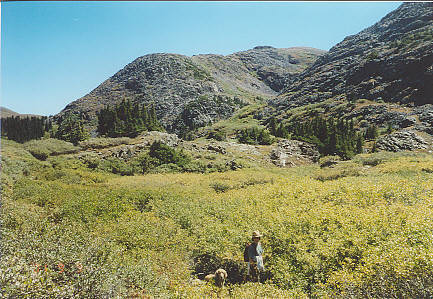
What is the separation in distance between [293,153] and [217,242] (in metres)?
32.4

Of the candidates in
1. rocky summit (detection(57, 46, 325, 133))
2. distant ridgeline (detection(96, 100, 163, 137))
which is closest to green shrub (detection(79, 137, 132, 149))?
distant ridgeline (detection(96, 100, 163, 137))

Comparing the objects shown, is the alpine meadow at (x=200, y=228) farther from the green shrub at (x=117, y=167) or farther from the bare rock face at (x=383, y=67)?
the bare rock face at (x=383, y=67)

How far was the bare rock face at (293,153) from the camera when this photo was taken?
115 ft

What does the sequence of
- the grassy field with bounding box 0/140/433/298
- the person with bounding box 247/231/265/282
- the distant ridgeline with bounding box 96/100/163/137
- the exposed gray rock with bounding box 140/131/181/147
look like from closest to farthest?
the grassy field with bounding box 0/140/433/298
the person with bounding box 247/231/265/282
the exposed gray rock with bounding box 140/131/181/147
the distant ridgeline with bounding box 96/100/163/137

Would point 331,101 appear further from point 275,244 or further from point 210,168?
point 275,244

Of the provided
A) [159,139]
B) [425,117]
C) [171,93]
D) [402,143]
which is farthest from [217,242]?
[171,93]

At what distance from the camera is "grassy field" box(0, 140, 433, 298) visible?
19.2 feet

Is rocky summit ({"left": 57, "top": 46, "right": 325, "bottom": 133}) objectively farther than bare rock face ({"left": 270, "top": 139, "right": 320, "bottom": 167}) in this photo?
Yes

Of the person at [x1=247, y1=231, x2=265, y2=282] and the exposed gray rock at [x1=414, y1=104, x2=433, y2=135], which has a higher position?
the exposed gray rock at [x1=414, y1=104, x2=433, y2=135]

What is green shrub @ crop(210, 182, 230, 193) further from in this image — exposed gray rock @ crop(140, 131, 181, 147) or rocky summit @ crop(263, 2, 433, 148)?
rocky summit @ crop(263, 2, 433, 148)

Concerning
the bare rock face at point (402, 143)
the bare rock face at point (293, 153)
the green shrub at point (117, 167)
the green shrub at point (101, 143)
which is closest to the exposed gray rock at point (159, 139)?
the green shrub at point (101, 143)

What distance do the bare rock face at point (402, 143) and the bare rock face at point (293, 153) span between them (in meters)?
10.4

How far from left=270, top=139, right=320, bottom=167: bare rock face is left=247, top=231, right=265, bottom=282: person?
87.7 ft

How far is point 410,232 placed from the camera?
23.3ft
